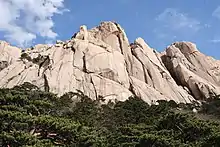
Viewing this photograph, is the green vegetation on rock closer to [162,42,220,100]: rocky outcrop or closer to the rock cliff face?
the rock cliff face

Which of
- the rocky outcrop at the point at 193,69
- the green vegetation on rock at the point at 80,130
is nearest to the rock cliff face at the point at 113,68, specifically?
the rocky outcrop at the point at 193,69

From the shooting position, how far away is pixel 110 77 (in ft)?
184

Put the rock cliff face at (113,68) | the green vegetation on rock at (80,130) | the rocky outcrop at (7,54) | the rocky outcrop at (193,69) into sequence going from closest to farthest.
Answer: the green vegetation on rock at (80,130), the rock cliff face at (113,68), the rocky outcrop at (193,69), the rocky outcrop at (7,54)

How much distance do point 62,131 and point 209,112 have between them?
1184 inches

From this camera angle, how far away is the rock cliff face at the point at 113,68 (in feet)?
177

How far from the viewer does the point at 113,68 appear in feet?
188

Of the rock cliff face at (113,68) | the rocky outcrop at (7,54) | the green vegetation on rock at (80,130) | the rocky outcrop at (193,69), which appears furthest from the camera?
the rocky outcrop at (7,54)

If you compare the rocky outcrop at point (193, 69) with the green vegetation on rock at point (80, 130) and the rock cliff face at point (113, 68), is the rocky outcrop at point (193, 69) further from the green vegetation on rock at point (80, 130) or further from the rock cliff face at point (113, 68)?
the green vegetation on rock at point (80, 130)

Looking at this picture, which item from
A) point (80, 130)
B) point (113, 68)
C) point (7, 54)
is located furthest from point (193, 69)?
point (80, 130)

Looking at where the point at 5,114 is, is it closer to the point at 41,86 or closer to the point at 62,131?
the point at 62,131

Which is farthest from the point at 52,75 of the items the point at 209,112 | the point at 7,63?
the point at 209,112

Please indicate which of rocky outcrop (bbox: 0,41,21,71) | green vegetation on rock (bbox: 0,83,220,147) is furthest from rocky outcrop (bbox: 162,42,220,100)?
green vegetation on rock (bbox: 0,83,220,147)

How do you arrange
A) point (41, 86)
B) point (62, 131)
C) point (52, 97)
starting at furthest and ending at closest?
point (41, 86) → point (52, 97) → point (62, 131)

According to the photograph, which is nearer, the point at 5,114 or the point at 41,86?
the point at 5,114
